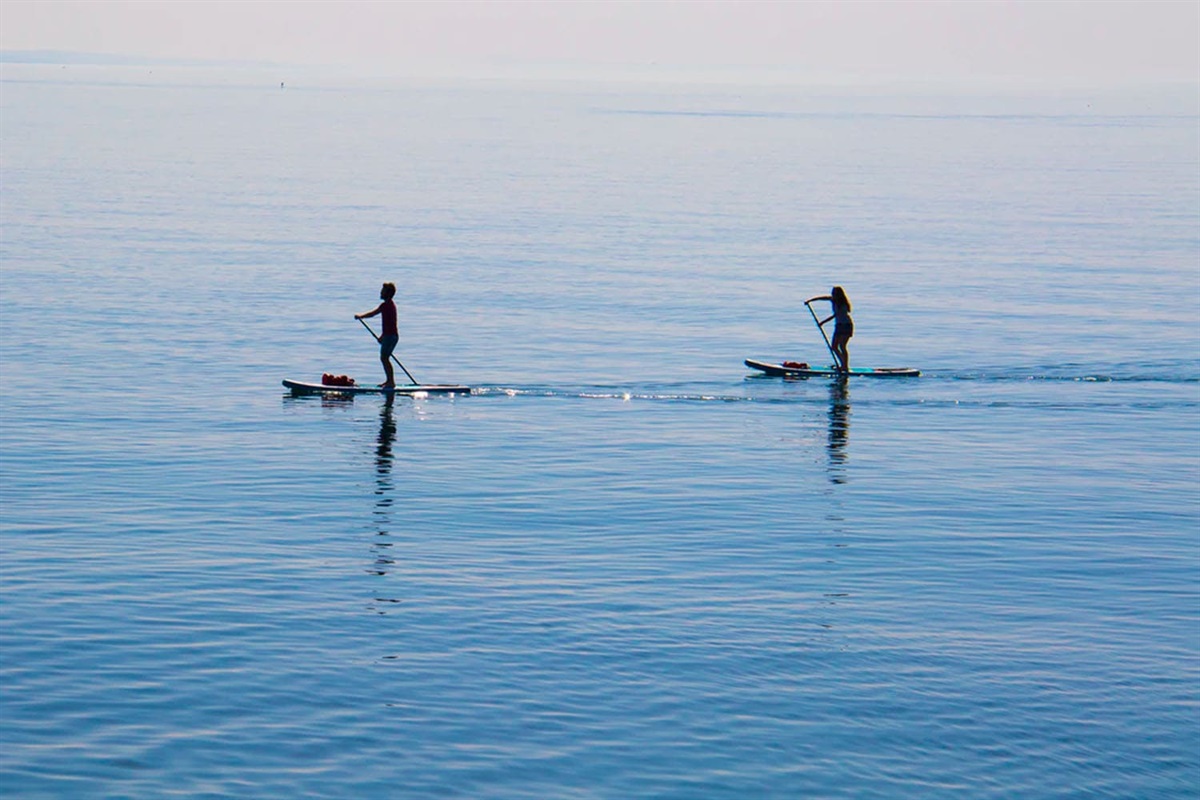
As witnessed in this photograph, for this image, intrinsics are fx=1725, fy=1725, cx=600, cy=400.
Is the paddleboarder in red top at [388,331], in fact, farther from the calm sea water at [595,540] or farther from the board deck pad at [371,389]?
the calm sea water at [595,540]

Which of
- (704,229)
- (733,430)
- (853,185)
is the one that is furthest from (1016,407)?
(853,185)

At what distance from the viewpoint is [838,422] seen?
38.2 metres

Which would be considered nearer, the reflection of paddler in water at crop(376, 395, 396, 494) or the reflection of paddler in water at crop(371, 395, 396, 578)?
the reflection of paddler in water at crop(371, 395, 396, 578)

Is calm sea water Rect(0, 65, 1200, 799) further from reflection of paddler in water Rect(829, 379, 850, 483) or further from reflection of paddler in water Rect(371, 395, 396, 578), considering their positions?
reflection of paddler in water Rect(829, 379, 850, 483)

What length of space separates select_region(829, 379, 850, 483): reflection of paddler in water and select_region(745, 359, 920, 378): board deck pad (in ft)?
1.71

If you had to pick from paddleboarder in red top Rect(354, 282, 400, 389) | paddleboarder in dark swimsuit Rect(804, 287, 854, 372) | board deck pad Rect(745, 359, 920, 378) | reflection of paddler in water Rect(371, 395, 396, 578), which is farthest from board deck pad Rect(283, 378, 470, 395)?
paddleboarder in dark swimsuit Rect(804, 287, 854, 372)

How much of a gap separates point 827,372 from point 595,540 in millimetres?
17104

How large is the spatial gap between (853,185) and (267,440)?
9832 centimetres

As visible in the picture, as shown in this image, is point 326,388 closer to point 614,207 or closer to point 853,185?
point 614,207

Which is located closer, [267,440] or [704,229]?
[267,440]

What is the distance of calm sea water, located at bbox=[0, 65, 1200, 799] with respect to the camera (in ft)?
62.2

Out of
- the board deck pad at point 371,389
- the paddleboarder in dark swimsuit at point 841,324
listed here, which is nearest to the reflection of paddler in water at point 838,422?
the paddleboarder in dark swimsuit at point 841,324

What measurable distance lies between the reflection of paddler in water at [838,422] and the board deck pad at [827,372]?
0.52 meters

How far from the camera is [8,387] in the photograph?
4041 centimetres
